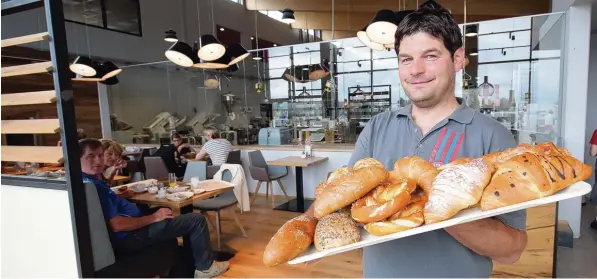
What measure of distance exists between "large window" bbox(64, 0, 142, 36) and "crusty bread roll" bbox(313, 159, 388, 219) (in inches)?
359

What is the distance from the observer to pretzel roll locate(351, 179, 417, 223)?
2.10 ft

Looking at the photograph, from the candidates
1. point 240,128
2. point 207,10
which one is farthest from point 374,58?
point 207,10

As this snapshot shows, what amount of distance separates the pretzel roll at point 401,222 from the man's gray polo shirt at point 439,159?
1.21ft

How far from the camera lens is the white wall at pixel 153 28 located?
672cm

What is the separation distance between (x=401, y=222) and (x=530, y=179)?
25 centimetres

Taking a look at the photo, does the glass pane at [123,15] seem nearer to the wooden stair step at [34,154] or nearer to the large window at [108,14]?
the large window at [108,14]

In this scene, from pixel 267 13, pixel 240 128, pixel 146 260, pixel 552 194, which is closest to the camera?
pixel 552 194

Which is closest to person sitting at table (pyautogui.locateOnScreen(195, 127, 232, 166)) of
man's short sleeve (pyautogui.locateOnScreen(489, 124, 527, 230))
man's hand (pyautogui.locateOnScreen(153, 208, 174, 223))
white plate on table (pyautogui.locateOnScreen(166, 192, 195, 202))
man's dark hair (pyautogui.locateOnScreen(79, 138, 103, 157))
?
white plate on table (pyautogui.locateOnScreen(166, 192, 195, 202))

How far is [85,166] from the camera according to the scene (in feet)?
8.44

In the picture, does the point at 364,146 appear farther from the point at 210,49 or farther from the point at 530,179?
the point at 210,49

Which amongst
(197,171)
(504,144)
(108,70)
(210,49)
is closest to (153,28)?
(108,70)

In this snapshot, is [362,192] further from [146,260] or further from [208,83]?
[208,83]

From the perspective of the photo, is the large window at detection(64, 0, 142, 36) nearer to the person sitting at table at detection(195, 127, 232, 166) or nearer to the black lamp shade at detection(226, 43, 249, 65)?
the person sitting at table at detection(195, 127, 232, 166)

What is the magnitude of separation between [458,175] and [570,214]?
4396 millimetres
